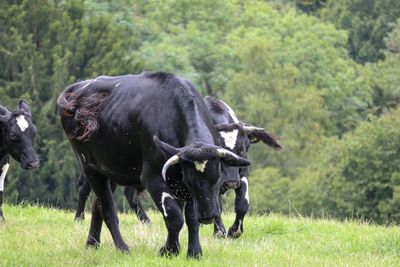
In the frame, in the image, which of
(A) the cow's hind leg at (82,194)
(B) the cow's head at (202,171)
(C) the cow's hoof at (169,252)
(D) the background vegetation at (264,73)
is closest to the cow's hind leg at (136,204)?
(A) the cow's hind leg at (82,194)

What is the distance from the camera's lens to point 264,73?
64812mm

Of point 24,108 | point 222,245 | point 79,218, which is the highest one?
point 222,245

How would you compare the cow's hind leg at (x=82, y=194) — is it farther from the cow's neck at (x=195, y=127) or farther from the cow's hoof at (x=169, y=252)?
the cow's neck at (x=195, y=127)

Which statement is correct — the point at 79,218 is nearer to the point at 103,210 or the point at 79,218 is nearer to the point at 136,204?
the point at 136,204

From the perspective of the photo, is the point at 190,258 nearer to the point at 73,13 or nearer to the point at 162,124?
the point at 162,124

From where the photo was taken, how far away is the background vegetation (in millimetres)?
44188

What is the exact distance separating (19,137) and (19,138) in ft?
0.06

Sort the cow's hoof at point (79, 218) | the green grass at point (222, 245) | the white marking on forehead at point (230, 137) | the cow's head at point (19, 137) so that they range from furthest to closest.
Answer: the cow's head at point (19, 137) < the cow's hoof at point (79, 218) < the white marking on forehead at point (230, 137) < the green grass at point (222, 245)

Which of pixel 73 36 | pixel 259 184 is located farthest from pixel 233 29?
pixel 73 36

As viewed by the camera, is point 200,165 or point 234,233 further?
point 234,233

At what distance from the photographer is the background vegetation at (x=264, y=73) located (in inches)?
1740

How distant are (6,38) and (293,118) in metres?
22.3

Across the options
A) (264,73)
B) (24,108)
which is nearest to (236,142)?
(24,108)

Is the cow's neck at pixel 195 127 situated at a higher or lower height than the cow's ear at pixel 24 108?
higher
